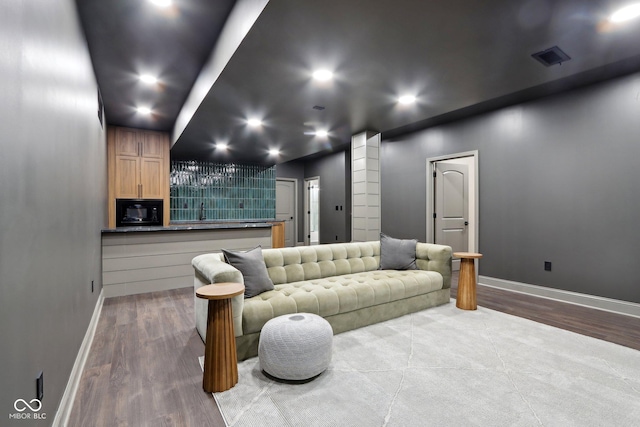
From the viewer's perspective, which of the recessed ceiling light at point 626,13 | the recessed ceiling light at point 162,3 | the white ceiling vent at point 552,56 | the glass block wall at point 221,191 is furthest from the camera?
the glass block wall at point 221,191

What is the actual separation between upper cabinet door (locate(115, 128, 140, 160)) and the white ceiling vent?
19.8ft

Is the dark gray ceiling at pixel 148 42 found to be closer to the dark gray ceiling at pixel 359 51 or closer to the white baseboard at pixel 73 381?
the dark gray ceiling at pixel 359 51

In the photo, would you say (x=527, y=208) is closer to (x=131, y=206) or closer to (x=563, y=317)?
(x=563, y=317)

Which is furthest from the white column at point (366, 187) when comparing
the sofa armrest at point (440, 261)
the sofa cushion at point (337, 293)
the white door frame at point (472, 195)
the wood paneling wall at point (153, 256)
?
the wood paneling wall at point (153, 256)

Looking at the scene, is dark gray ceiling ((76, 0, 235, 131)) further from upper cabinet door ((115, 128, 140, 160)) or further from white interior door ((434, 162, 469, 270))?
white interior door ((434, 162, 469, 270))

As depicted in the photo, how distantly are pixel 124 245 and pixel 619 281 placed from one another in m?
5.99

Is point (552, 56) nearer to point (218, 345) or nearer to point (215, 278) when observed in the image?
point (215, 278)

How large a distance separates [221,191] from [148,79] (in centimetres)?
464

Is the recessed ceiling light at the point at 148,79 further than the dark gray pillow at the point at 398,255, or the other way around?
the dark gray pillow at the point at 398,255

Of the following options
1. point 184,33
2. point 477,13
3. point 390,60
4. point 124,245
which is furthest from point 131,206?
point 477,13

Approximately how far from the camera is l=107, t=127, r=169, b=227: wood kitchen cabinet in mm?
5414

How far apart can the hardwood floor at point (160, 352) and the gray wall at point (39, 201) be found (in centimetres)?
25

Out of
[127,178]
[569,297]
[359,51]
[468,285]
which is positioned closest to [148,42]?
[359,51]

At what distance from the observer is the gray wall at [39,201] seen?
101 centimetres
